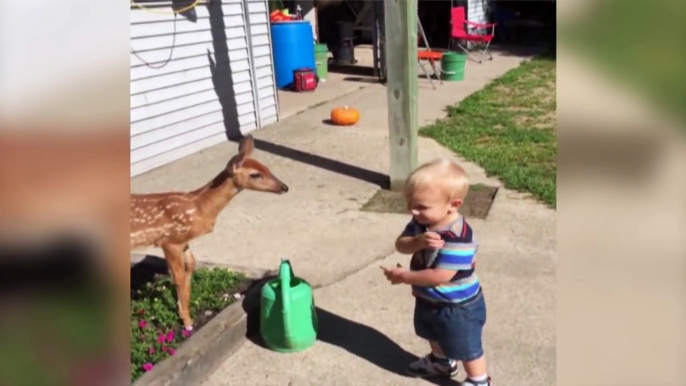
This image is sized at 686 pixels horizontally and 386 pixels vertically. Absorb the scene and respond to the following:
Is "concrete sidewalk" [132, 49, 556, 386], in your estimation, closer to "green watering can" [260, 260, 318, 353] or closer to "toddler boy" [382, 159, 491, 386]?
"green watering can" [260, 260, 318, 353]

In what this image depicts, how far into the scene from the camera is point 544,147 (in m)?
7.77

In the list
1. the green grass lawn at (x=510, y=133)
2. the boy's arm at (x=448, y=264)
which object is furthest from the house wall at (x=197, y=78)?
the boy's arm at (x=448, y=264)

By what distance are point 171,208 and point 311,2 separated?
12.6 m

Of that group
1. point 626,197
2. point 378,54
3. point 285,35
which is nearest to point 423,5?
point 378,54

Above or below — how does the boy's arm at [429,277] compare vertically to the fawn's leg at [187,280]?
above

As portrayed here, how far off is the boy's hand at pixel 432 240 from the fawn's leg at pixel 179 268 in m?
1.25

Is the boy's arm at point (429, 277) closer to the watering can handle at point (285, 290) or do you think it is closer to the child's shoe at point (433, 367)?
the child's shoe at point (433, 367)

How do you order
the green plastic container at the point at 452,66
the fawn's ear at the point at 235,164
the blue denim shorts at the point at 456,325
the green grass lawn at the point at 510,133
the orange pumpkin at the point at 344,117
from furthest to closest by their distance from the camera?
the green plastic container at the point at 452,66
the orange pumpkin at the point at 344,117
the green grass lawn at the point at 510,133
the fawn's ear at the point at 235,164
the blue denim shorts at the point at 456,325

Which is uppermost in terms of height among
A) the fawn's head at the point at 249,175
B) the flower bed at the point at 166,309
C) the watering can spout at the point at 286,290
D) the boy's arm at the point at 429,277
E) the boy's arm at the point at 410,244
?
the fawn's head at the point at 249,175

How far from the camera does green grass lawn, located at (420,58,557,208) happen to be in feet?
21.8

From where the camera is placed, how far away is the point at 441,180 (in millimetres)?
2775

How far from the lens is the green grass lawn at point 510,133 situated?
6.65 meters

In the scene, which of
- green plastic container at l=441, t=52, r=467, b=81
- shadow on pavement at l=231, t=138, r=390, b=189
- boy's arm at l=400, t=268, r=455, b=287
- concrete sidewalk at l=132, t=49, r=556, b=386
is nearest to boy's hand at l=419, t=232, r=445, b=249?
boy's arm at l=400, t=268, r=455, b=287

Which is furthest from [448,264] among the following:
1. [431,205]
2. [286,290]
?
[286,290]
